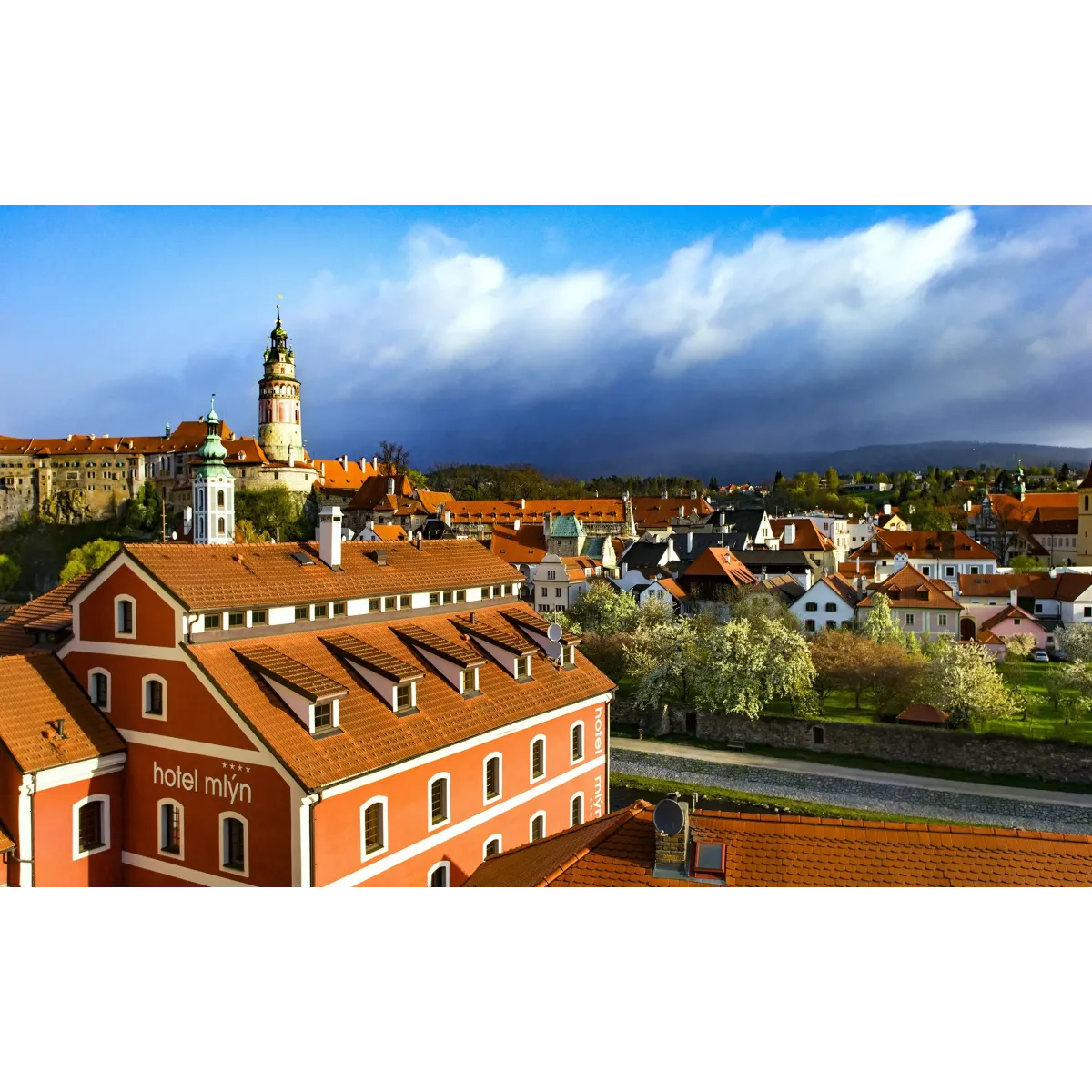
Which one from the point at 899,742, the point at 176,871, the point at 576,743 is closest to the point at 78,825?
the point at 176,871

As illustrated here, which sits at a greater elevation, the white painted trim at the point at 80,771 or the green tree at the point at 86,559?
the green tree at the point at 86,559

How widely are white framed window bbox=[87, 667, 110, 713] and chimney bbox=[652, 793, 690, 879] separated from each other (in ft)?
23.7

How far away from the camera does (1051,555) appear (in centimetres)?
5088

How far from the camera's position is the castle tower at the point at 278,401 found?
2491 inches

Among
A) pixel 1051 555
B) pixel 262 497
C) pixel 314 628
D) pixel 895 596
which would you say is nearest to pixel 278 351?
pixel 262 497

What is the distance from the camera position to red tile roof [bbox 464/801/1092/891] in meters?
6.51

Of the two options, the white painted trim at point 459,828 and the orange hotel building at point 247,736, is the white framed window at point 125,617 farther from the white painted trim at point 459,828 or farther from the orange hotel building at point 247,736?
the white painted trim at point 459,828

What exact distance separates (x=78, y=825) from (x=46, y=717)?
4.30 feet

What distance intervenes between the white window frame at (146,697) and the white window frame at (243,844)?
141cm

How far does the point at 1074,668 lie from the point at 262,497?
47.6 m

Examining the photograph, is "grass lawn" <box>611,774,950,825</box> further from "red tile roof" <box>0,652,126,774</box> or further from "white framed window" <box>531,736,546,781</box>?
"red tile roof" <box>0,652,126,774</box>

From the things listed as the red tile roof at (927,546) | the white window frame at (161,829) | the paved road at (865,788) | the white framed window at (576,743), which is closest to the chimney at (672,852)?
the white window frame at (161,829)

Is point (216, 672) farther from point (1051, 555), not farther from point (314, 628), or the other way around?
point (1051, 555)

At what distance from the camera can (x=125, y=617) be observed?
1038 cm
